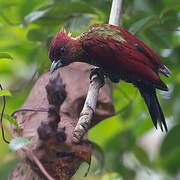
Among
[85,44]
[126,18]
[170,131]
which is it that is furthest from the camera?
[170,131]

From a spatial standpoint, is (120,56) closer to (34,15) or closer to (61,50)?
(61,50)

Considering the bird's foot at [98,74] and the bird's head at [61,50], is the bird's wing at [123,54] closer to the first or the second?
the bird's foot at [98,74]

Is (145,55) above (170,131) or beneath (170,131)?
above

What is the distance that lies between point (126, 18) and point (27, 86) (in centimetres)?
92

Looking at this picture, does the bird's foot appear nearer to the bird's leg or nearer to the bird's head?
the bird's leg

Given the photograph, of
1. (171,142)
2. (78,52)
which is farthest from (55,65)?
(171,142)

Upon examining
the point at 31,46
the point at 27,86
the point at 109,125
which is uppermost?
the point at 31,46

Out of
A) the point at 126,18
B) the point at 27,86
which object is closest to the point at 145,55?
the point at 126,18

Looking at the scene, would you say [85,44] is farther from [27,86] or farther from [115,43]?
[27,86]

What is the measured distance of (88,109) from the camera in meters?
2.04

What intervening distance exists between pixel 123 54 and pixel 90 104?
1.77 feet

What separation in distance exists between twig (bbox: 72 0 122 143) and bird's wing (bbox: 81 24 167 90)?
107mm

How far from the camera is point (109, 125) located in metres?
3.65

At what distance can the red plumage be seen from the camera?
251 cm
